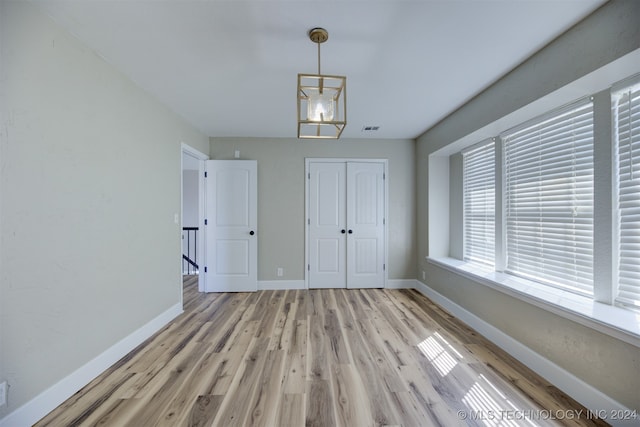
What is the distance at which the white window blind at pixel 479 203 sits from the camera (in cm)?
292

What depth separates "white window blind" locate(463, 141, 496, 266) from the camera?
292 cm

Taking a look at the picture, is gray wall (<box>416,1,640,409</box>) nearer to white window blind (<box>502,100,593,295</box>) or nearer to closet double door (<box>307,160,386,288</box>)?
white window blind (<box>502,100,593,295</box>)

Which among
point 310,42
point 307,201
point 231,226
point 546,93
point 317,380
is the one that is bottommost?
point 317,380

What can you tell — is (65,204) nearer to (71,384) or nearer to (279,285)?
(71,384)

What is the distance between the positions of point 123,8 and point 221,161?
249 centimetres

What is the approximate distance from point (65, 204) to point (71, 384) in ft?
4.03

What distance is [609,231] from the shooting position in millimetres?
1678

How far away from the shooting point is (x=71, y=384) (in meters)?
1.71

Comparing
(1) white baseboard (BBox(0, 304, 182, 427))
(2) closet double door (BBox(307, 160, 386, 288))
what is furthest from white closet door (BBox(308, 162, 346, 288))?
(1) white baseboard (BBox(0, 304, 182, 427))

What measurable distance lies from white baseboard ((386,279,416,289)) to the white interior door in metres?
2.20

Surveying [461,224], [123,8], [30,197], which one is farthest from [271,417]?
[461,224]

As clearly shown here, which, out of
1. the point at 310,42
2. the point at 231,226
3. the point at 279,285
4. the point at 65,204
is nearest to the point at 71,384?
the point at 65,204

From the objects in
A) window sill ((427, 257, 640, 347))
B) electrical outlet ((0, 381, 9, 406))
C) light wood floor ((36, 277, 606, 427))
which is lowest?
light wood floor ((36, 277, 606, 427))

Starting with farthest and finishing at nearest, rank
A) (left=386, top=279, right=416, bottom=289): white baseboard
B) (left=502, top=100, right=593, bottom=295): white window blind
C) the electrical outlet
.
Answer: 1. (left=386, top=279, right=416, bottom=289): white baseboard
2. (left=502, top=100, right=593, bottom=295): white window blind
3. the electrical outlet
